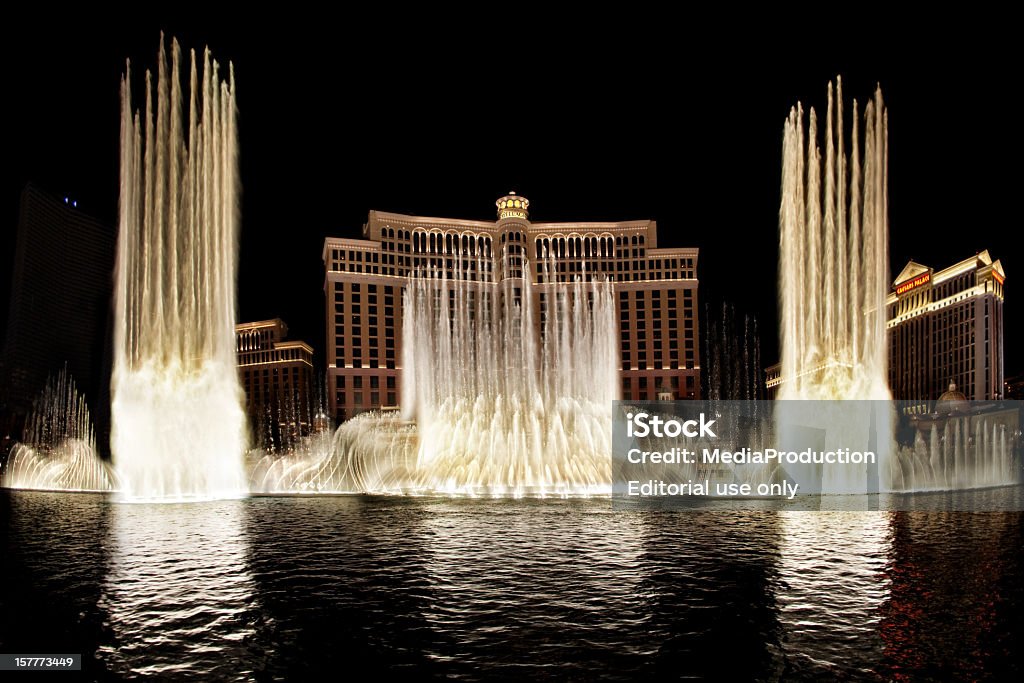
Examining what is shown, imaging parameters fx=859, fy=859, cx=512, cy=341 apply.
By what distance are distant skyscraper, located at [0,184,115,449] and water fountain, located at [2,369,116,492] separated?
3738cm

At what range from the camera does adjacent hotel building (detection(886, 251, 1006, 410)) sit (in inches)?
4205

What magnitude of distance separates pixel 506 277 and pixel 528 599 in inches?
3592

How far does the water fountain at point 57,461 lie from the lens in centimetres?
5112

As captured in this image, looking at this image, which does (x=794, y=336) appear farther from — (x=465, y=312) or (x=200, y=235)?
(x=465, y=312)

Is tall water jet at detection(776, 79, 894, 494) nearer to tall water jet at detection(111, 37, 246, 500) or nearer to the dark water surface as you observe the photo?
the dark water surface

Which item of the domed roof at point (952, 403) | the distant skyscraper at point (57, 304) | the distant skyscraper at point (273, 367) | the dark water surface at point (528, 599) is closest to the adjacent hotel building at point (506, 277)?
the distant skyscraper at point (273, 367)

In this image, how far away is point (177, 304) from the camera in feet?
111

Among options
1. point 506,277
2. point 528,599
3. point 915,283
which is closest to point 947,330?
point 915,283

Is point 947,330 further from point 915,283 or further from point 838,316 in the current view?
point 838,316

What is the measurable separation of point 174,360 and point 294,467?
36.2 ft

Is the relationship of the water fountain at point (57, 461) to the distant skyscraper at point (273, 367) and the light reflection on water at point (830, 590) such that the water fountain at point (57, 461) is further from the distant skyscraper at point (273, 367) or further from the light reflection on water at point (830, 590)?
the distant skyscraper at point (273, 367)

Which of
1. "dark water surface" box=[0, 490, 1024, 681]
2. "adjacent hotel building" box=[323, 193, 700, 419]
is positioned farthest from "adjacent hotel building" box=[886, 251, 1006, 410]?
"dark water surface" box=[0, 490, 1024, 681]

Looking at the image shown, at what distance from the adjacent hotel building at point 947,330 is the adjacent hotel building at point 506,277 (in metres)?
29.8

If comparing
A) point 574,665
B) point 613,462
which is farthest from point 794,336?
point 574,665
